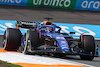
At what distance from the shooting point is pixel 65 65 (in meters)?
9.43

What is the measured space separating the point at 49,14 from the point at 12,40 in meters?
12.4

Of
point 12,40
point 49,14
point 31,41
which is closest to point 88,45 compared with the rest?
point 31,41

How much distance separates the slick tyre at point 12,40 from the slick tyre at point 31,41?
1.02 meters

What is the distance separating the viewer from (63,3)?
27859mm

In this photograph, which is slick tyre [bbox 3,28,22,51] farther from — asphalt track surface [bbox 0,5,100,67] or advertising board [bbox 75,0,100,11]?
advertising board [bbox 75,0,100,11]

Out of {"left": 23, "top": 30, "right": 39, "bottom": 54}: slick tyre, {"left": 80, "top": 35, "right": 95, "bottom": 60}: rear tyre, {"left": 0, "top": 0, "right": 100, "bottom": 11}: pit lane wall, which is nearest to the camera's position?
{"left": 23, "top": 30, "right": 39, "bottom": 54}: slick tyre

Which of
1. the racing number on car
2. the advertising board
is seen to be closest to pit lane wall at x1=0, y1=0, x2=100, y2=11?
the advertising board

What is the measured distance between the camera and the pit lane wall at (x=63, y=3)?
87.1 feet

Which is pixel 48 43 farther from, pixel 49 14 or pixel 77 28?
pixel 49 14

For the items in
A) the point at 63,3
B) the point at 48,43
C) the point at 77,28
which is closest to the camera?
the point at 48,43

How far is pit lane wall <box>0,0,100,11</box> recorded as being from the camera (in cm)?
2656

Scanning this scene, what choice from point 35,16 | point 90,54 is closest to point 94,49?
point 90,54

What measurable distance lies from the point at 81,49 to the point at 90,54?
38 cm

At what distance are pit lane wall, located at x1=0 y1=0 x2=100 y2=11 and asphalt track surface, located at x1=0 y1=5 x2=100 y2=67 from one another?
0.41 metres
